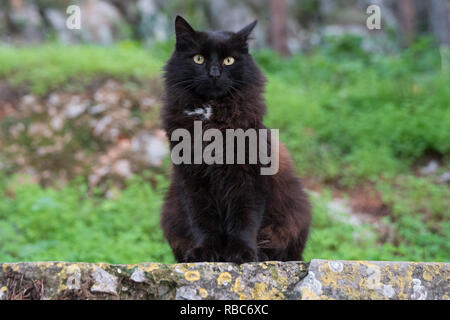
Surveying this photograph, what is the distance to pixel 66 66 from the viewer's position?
6934 millimetres

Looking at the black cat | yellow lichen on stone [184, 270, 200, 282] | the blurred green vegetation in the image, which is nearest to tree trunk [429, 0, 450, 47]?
the blurred green vegetation

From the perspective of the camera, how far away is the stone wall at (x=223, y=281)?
176 centimetres

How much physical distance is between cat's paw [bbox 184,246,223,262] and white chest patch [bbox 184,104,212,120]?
0.74m

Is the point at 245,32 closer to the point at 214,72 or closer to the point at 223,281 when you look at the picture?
the point at 214,72

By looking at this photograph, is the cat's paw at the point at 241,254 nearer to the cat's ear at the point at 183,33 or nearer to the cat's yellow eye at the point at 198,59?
the cat's yellow eye at the point at 198,59

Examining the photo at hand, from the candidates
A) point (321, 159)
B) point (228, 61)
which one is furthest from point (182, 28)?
point (321, 159)

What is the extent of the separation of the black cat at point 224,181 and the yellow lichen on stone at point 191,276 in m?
0.42

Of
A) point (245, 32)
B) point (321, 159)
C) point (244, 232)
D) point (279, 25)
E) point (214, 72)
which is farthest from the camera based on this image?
point (279, 25)

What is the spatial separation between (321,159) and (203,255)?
4009 millimetres

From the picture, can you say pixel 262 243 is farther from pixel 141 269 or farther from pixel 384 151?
pixel 384 151

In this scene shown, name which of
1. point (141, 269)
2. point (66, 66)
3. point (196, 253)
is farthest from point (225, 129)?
point (66, 66)

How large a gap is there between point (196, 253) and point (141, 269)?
0.56 meters

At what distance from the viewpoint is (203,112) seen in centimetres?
260

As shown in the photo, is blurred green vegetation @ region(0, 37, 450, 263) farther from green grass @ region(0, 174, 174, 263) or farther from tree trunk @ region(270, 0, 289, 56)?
tree trunk @ region(270, 0, 289, 56)
